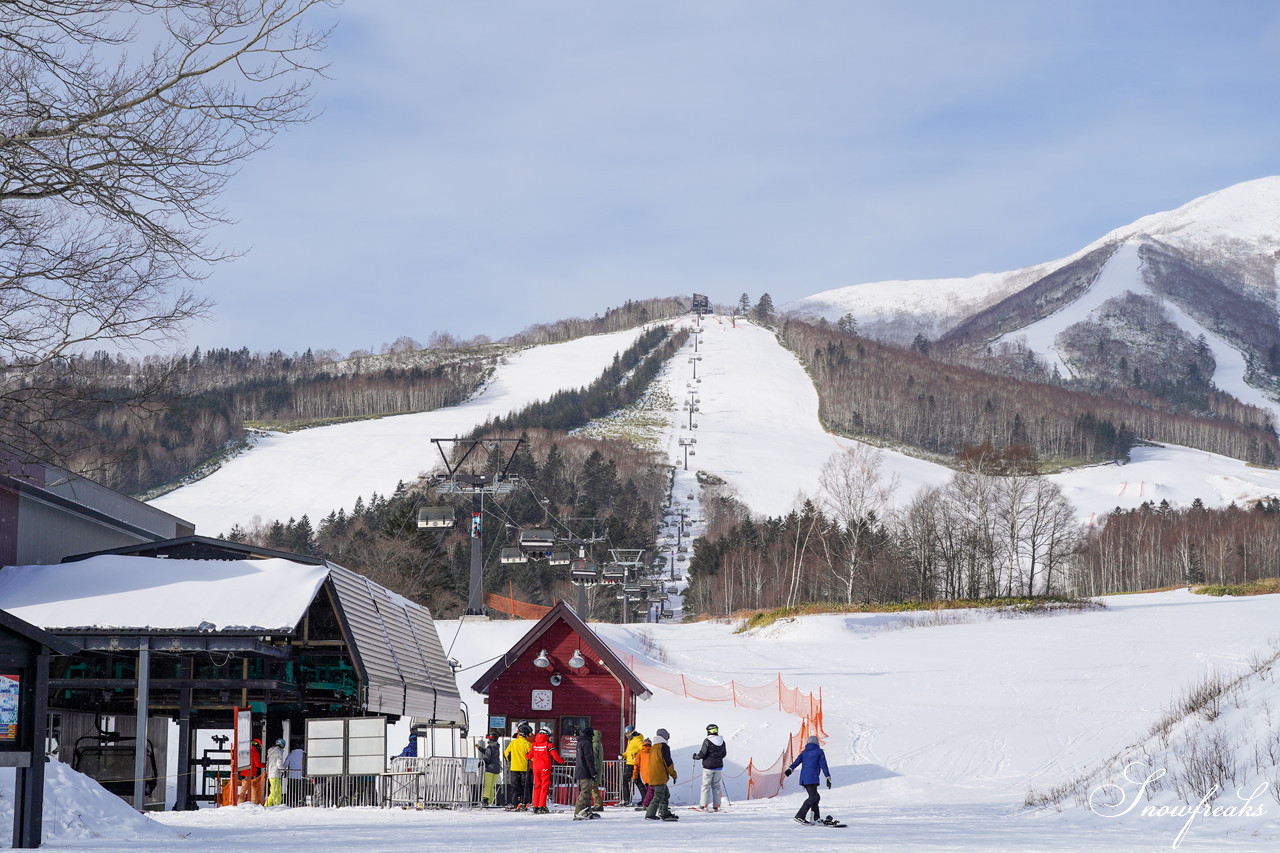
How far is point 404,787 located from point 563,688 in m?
7.07

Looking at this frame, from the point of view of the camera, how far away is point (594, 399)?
165 meters

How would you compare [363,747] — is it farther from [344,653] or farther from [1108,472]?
[1108,472]

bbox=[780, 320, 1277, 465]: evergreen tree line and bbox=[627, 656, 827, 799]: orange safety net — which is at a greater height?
bbox=[780, 320, 1277, 465]: evergreen tree line

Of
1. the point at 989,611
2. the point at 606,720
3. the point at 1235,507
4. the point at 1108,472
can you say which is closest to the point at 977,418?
the point at 1108,472

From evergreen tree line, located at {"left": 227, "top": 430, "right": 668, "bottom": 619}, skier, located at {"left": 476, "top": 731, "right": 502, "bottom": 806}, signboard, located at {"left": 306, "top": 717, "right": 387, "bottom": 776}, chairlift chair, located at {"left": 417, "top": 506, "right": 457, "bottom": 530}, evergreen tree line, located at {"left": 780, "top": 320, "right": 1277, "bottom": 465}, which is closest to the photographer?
skier, located at {"left": 476, "top": 731, "right": 502, "bottom": 806}

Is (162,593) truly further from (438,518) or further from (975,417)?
(975,417)

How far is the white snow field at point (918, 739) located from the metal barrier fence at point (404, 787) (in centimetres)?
107

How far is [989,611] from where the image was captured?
5675 cm

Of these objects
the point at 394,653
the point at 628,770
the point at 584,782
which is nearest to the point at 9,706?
the point at 584,782

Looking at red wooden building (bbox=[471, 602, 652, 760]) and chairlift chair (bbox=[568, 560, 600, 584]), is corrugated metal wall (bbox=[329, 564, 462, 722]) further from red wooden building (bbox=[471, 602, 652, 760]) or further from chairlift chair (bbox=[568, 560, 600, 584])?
chairlift chair (bbox=[568, 560, 600, 584])

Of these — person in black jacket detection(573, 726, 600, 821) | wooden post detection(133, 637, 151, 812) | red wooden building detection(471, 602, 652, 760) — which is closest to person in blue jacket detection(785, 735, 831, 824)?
person in black jacket detection(573, 726, 600, 821)

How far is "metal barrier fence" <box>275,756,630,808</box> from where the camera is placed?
1995cm

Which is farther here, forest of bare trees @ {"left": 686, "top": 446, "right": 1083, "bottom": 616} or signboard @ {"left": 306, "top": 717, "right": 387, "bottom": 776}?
forest of bare trees @ {"left": 686, "top": 446, "right": 1083, "bottom": 616}

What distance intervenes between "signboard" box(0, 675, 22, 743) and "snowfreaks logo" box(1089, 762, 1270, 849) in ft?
32.5
